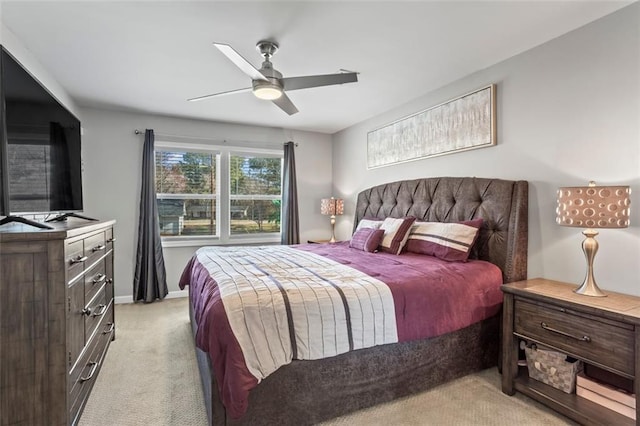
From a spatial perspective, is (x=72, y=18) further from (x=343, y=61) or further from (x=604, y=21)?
(x=604, y=21)

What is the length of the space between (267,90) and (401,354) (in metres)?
2.07

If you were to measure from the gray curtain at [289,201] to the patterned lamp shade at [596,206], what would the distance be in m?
3.63

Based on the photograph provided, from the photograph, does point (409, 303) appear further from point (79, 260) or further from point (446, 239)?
point (79, 260)

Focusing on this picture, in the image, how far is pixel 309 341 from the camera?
1.71 m

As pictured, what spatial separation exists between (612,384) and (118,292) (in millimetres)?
4937

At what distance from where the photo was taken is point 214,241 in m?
4.73

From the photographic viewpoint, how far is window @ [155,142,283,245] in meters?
4.53

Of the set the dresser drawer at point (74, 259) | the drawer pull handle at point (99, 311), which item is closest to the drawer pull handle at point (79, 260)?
the dresser drawer at point (74, 259)

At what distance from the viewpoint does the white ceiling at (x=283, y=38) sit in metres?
2.00

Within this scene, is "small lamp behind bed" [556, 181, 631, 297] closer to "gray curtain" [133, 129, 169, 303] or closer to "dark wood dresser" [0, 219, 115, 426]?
"dark wood dresser" [0, 219, 115, 426]

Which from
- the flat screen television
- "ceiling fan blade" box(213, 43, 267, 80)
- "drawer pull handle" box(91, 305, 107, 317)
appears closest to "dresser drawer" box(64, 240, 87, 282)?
the flat screen television

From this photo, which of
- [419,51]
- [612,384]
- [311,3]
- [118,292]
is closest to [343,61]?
[419,51]

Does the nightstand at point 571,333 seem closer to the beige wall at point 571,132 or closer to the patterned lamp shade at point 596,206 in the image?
the beige wall at point 571,132

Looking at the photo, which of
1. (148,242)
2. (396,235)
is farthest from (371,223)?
(148,242)
